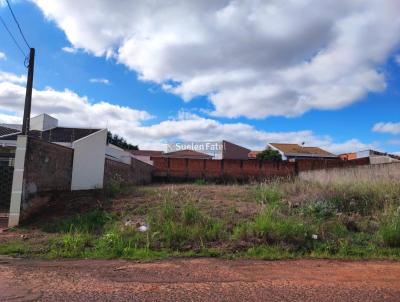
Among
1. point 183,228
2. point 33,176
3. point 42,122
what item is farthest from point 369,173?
point 42,122

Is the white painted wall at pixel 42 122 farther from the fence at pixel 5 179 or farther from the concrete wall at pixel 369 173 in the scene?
the concrete wall at pixel 369 173

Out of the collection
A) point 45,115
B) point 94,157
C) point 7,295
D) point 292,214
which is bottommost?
point 7,295

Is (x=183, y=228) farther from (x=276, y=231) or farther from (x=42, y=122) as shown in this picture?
(x=42, y=122)

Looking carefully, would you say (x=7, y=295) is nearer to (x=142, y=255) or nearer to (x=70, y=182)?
(x=142, y=255)

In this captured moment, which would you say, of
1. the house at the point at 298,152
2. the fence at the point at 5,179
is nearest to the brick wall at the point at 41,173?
the fence at the point at 5,179

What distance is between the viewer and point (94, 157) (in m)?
15.7

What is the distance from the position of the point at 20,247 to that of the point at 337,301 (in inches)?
238

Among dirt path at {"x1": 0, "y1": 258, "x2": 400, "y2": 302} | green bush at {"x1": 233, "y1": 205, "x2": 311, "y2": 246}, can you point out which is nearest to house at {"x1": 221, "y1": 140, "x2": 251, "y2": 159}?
green bush at {"x1": 233, "y1": 205, "x2": 311, "y2": 246}

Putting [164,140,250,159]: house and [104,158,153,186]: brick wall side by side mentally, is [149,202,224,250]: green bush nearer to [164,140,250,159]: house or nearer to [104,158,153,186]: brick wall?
[104,158,153,186]: brick wall

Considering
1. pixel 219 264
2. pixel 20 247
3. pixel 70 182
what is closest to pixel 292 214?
pixel 219 264

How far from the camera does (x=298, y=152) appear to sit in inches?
2254

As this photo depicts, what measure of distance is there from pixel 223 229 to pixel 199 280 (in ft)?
10.2

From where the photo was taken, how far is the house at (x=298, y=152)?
181ft

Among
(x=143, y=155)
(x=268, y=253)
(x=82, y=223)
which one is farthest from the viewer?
(x=143, y=155)
